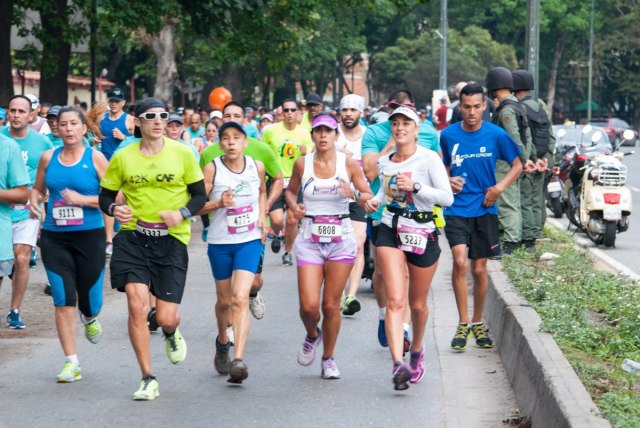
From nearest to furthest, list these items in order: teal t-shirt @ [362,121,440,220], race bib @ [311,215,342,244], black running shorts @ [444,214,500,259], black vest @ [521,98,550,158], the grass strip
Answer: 1. the grass strip
2. race bib @ [311,215,342,244]
3. black running shorts @ [444,214,500,259]
4. teal t-shirt @ [362,121,440,220]
5. black vest @ [521,98,550,158]

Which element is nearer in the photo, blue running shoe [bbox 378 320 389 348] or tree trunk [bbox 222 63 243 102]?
blue running shoe [bbox 378 320 389 348]

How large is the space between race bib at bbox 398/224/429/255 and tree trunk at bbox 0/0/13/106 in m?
14.9

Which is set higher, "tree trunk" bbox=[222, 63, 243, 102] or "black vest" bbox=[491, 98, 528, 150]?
"tree trunk" bbox=[222, 63, 243, 102]

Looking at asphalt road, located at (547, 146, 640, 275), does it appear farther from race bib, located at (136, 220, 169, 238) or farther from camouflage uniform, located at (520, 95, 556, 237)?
race bib, located at (136, 220, 169, 238)

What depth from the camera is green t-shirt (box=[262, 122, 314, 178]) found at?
14.8 meters

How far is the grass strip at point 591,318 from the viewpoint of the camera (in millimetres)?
6598

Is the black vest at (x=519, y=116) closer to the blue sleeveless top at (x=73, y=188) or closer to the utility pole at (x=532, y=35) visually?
the utility pole at (x=532, y=35)

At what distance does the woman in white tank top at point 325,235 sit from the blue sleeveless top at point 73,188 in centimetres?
132

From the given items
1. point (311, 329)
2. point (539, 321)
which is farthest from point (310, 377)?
point (539, 321)

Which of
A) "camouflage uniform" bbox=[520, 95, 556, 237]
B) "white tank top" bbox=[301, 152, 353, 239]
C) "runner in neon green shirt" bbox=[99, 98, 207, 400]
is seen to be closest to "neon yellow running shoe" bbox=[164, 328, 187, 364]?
"runner in neon green shirt" bbox=[99, 98, 207, 400]

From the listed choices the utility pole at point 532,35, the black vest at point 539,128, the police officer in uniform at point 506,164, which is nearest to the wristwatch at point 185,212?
the police officer in uniform at point 506,164

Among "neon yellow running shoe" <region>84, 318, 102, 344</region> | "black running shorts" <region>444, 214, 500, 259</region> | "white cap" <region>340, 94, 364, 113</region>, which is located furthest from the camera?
"white cap" <region>340, 94, 364, 113</region>

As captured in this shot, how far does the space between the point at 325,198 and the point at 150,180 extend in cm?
120

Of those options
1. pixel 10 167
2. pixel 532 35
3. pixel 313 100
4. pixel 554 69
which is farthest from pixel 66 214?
pixel 554 69
